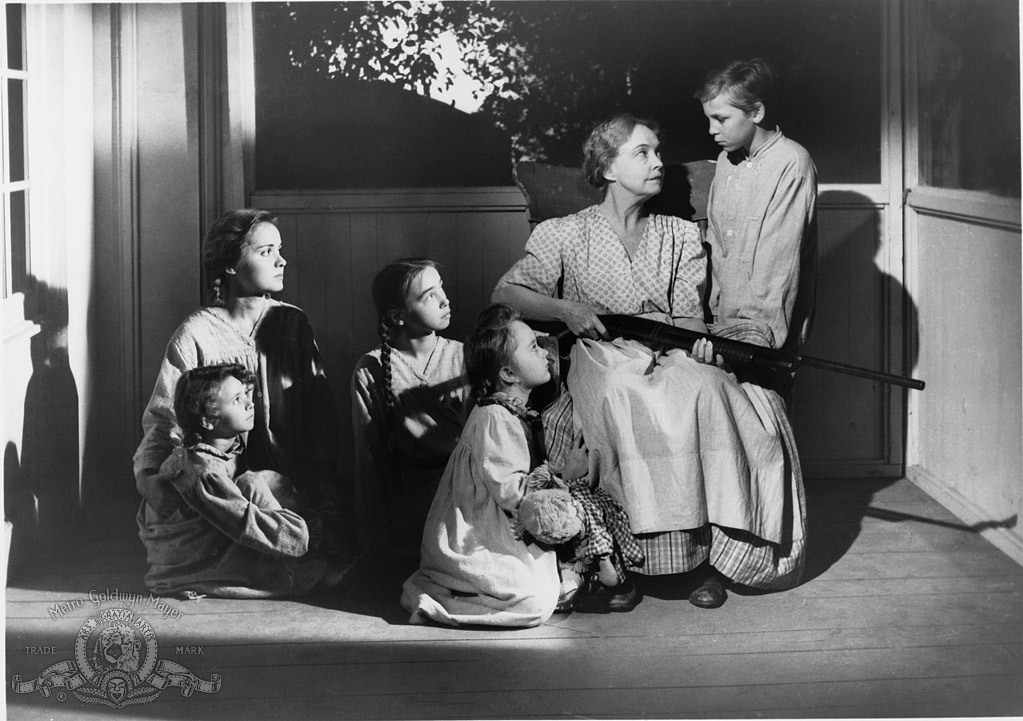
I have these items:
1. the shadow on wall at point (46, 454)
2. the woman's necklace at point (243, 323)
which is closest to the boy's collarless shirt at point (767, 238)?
the woman's necklace at point (243, 323)

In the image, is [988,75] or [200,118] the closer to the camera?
[988,75]

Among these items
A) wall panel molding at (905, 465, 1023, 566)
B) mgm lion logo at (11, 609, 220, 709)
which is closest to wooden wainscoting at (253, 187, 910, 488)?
mgm lion logo at (11, 609, 220, 709)

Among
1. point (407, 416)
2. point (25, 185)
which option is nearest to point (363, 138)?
point (407, 416)

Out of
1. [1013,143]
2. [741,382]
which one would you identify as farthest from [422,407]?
[1013,143]

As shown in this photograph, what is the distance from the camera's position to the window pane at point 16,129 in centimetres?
412

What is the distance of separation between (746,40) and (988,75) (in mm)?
830

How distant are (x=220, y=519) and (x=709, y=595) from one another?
1522 millimetres

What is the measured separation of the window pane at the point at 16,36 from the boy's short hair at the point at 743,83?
2240 mm

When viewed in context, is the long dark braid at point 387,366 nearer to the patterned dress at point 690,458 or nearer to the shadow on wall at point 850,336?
the patterned dress at point 690,458

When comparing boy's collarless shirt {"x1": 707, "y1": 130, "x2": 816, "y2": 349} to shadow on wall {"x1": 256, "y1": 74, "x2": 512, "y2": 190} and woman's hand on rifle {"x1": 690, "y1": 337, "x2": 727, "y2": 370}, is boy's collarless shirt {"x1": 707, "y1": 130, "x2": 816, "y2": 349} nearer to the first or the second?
woman's hand on rifle {"x1": 690, "y1": 337, "x2": 727, "y2": 370}

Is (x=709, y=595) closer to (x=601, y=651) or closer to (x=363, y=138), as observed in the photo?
(x=601, y=651)

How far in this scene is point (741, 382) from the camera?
4031 millimetres

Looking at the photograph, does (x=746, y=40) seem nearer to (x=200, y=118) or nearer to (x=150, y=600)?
(x=200, y=118)

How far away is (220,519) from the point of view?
392 cm
